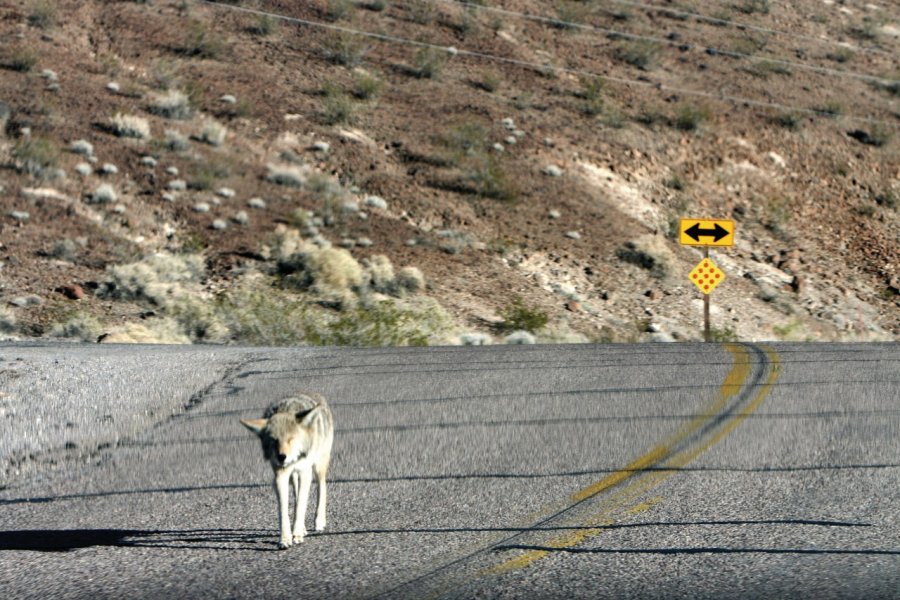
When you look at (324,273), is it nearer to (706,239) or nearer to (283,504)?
(706,239)

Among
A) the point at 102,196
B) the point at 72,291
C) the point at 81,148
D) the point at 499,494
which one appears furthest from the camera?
the point at 81,148

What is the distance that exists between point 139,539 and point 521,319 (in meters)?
20.4

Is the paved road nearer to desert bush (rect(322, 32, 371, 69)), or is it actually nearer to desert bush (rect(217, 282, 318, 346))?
desert bush (rect(217, 282, 318, 346))

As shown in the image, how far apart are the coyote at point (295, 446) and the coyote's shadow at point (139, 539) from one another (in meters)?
0.26

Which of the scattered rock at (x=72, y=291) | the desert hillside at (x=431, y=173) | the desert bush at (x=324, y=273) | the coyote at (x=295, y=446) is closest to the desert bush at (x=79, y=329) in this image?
the desert hillside at (x=431, y=173)

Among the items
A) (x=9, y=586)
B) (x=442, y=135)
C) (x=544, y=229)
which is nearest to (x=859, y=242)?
(x=544, y=229)

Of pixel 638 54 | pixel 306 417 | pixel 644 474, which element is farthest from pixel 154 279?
pixel 638 54

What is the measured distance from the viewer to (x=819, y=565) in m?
6.33

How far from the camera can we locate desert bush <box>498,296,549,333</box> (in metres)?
27.0

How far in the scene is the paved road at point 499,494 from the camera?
6258mm

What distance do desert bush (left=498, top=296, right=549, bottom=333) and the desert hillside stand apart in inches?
3.8

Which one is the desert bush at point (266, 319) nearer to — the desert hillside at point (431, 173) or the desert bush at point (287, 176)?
the desert hillside at point (431, 173)

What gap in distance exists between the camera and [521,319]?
1079 inches

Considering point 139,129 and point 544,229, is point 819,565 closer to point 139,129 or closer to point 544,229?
point 544,229
